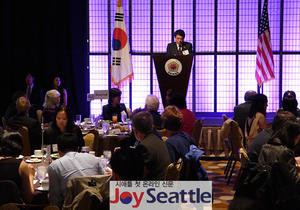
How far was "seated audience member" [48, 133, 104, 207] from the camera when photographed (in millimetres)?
3451

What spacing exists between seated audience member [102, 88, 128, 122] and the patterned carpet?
1962mm

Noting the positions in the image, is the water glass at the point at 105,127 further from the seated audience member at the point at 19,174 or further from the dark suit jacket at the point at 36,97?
the seated audience member at the point at 19,174

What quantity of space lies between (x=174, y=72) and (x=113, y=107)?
1.34 metres

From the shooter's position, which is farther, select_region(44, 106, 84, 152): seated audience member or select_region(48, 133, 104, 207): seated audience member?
select_region(44, 106, 84, 152): seated audience member

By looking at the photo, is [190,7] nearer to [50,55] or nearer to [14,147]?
[50,55]

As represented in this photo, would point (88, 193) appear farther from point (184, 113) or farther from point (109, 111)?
point (109, 111)

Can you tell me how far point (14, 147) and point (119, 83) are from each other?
5.92 m

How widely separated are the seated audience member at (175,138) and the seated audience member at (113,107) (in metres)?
3.53

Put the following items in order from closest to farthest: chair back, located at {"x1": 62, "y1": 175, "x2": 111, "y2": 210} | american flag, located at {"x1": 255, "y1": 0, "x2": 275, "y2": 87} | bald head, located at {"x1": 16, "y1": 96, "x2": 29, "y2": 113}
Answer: chair back, located at {"x1": 62, "y1": 175, "x2": 111, "y2": 210} → bald head, located at {"x1": 16, "y1": 96, "x2": 29, "y2": 113} → american flag, located at {"x1": 255, "y1": 0, "x2": 275, "y2": 87}

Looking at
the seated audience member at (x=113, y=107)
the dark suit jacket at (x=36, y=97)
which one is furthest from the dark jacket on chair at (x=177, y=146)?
the dark suit jacket at (x=36, y=97)

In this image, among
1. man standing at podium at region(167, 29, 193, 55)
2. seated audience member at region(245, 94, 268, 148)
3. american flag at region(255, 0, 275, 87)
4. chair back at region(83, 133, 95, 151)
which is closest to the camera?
chair back at region(83, 133, 95, 151)

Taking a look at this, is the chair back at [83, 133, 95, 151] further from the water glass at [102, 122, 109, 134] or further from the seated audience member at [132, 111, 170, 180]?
the seated audience member at [132, 111, 170, 180]

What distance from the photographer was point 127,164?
106 inches

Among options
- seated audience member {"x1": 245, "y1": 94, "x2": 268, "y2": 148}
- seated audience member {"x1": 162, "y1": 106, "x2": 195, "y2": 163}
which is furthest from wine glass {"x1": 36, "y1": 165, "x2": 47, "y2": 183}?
seated audience member {"x1": 245, "y1": 94, "x2": 268, "y2": 148}
